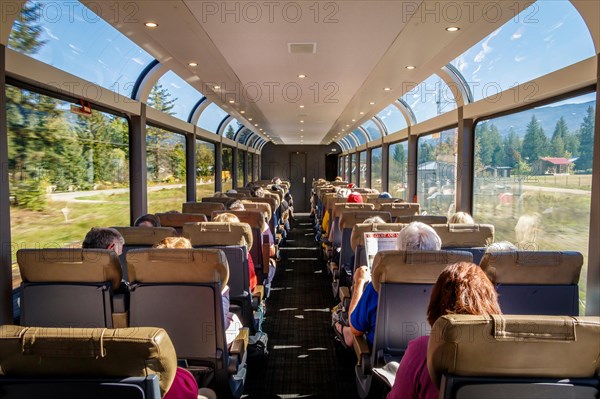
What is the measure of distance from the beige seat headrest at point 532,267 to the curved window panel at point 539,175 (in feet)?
4.39

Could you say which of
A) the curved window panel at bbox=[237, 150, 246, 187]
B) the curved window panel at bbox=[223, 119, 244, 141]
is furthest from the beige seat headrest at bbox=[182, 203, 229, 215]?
the curved window panel at bbox=[237, 150, 246, 187]

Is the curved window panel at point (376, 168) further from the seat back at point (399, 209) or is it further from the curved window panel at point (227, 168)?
the seat back at point (399, 209)

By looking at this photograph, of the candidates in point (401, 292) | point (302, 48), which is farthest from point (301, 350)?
point (302, 48)

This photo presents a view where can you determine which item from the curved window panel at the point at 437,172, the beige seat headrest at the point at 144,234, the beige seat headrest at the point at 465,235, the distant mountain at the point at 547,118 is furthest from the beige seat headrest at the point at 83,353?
the curved window panel at the point at 437,172

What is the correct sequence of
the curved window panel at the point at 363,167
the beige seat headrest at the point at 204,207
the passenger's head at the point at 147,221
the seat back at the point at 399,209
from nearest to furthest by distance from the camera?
the passenger's head at the point at 147,221, the seat back at the point at 399,209, the beige seat headrest at the point at 204,207, the curved window panel at the point at 363,167

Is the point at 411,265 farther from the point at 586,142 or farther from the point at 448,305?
the point at 586,142

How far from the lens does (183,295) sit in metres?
2.79

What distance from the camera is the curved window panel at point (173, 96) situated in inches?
311

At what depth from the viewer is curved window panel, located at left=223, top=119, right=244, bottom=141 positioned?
585 inches

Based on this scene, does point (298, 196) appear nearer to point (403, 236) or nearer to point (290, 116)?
point (290, 116)

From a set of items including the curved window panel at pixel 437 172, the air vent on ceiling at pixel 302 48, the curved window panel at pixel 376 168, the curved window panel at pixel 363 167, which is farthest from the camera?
the curved window panel at pixel 363 167

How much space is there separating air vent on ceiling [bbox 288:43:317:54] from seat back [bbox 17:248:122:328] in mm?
3127

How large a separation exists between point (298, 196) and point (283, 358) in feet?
67.4

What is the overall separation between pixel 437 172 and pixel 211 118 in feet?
20.0
